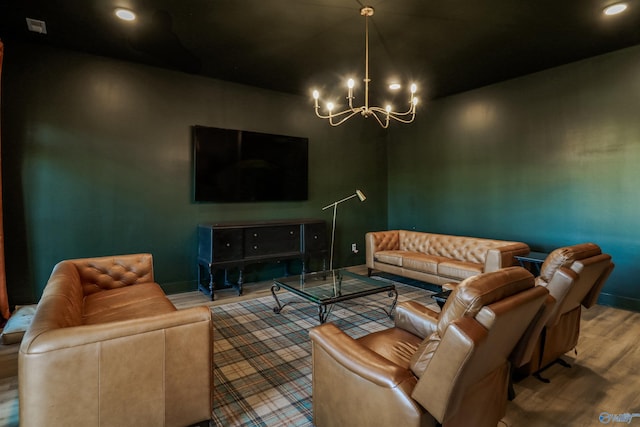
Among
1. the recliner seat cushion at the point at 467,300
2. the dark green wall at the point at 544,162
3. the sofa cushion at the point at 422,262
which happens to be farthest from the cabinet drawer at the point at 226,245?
the dark green wall at the point at 544,162

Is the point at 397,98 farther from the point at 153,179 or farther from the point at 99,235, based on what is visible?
the point at 99,235

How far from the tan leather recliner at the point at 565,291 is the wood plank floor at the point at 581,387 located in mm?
144

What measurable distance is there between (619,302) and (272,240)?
4.27 metres

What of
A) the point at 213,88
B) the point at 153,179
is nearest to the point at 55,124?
the point at 153,179

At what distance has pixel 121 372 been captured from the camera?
1.47 m

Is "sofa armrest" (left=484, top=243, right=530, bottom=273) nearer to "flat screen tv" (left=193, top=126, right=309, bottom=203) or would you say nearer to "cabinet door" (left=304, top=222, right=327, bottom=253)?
"cabinet door" (left=304, top=222, right=327, bottom=253)

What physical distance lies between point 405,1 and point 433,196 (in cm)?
353

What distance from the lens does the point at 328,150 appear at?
5730mm

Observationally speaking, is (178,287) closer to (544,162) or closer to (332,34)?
(332,34)

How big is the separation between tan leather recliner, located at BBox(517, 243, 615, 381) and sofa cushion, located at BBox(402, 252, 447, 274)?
6.07 feet

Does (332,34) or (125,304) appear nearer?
(125,304)

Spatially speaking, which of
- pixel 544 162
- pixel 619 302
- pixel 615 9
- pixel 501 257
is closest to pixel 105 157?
pixel 501 257

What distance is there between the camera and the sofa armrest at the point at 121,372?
135 cm

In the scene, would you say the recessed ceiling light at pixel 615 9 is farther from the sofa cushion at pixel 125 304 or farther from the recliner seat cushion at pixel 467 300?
the sofa cushion at pixel 125 304
